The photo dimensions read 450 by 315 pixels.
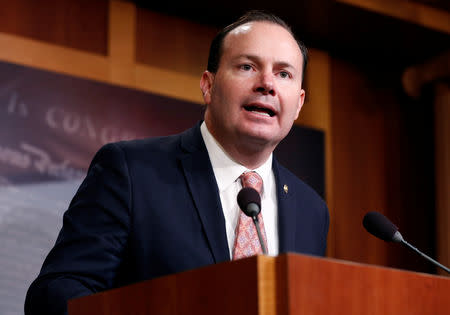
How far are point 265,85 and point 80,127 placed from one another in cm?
176

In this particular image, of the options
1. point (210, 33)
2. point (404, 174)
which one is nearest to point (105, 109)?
point (210, 33)

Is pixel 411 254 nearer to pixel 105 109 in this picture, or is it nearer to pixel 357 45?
pixel 357 45

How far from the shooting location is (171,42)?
4.20m

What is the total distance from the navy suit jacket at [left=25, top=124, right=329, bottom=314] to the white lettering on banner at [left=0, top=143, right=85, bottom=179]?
1.45 metres

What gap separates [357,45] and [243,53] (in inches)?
107

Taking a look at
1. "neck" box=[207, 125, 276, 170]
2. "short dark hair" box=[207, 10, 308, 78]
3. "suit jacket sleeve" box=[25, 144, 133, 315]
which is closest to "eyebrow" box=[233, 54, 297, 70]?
"short dark hair" box=[207, 10, 308, 78]

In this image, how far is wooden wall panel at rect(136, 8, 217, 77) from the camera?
4.10 metres

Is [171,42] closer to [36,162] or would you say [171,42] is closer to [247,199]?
[36,162]

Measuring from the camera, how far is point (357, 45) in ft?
15.6

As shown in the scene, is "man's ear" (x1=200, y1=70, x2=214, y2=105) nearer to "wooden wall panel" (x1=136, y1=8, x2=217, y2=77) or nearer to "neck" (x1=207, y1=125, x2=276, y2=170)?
"neck" (x1=207, y1=125, x2=276, y2=170)

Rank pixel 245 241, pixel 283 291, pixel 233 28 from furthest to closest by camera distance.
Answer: pixel 233 28 < pixel 245 241 < pixel 283 291

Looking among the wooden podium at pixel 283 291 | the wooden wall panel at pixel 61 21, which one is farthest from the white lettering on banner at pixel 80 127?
the wooden podium at pixel 283 291

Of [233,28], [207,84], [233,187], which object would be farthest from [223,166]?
[233,28]

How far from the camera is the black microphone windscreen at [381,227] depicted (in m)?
1.85
